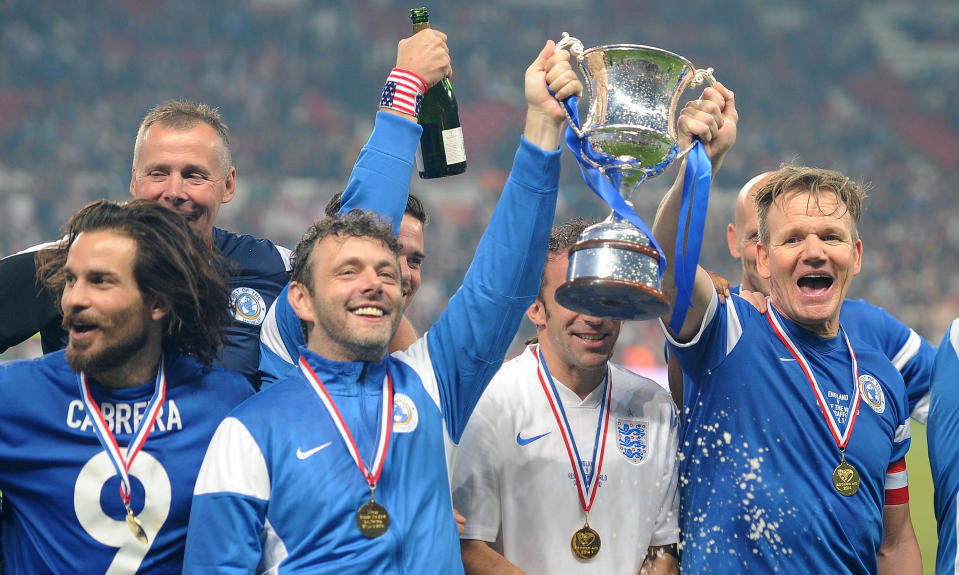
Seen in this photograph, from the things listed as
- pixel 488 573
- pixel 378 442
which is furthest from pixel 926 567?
pixel 378 442

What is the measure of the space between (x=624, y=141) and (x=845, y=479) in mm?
1206

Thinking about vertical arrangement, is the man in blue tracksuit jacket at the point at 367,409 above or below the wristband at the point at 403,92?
below

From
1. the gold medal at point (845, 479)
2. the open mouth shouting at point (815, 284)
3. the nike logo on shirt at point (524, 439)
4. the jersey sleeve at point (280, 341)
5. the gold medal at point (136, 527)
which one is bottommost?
the gold medal at point (136, 527)

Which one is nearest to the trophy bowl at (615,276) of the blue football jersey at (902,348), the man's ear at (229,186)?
the man's ear at (229,186)

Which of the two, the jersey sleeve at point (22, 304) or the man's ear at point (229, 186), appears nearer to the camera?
the jersey sleeve at point (22, 304)

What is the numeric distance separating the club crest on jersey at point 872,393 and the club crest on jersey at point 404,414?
1.43m

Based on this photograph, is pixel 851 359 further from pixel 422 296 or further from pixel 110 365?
pixel 422 296

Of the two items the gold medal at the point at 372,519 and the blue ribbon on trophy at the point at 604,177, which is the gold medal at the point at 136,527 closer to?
the gold medal at the point at 372,519

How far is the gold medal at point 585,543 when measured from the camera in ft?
9.60

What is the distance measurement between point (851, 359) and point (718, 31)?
22.4 meters

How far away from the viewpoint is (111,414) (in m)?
2.54

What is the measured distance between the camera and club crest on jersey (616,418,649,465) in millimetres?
3051

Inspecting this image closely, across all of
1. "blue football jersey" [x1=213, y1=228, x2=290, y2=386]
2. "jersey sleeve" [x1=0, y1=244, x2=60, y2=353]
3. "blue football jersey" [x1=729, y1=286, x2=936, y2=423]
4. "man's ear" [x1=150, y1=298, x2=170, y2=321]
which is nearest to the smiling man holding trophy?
"blue football jersey" [x1=213, y1=228, x2=290, y2=386]

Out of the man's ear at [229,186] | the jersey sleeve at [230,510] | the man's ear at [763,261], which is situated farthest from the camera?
the man's ear at [229,186]
